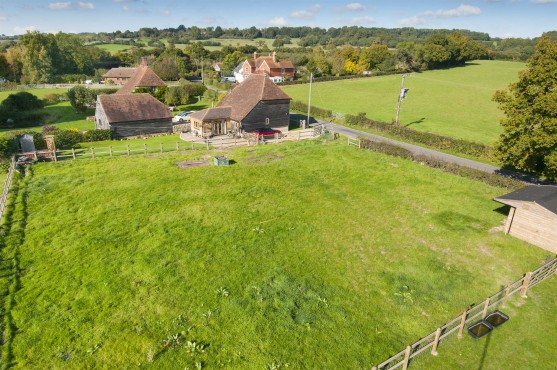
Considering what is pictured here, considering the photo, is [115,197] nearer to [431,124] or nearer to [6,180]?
[6,180]

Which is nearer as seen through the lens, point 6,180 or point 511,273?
point 511,273

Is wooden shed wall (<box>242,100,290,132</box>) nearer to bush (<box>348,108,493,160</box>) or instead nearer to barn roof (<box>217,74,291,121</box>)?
barn roof (<box>217,74,291,121</box>)

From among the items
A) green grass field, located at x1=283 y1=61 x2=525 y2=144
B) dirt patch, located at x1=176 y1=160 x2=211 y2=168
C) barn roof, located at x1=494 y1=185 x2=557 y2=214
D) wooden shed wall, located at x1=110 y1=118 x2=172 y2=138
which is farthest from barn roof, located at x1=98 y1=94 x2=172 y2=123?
barn roof, located at x1=494 y1=185 x2=557 y2=214

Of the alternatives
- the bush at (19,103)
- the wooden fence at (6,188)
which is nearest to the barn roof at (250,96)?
the wooden fence at (6,188)

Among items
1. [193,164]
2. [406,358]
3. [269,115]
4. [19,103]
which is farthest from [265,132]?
[19,103]

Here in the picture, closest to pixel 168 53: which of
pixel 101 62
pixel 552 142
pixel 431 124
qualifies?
pixel 101 62

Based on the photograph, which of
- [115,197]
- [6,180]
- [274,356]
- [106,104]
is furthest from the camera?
[106,104]
